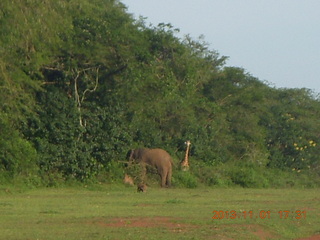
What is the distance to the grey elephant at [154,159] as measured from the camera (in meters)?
27.4

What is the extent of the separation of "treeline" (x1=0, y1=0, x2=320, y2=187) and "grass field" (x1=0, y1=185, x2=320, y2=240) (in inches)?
139

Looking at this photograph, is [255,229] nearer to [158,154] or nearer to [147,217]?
[147,217]

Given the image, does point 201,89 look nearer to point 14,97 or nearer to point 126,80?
point 126,80

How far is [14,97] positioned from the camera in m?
22.8

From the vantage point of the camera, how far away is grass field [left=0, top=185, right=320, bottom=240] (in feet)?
41.9

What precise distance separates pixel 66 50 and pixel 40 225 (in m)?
13.2

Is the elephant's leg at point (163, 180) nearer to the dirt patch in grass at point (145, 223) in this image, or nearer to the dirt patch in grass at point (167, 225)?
the dirt patch in grass at point (145, 223)

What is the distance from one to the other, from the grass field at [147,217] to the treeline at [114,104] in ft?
11.6

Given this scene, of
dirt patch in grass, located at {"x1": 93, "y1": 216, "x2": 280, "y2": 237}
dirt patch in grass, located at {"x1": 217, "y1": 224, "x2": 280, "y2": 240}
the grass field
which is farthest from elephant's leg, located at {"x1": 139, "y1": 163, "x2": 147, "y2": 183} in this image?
dirt patch in grass, located at {"x1": 217, "y1": 224, "x2": 280, "y2": 240}

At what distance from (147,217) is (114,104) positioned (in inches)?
527

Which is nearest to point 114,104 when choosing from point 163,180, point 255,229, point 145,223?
point 163,180

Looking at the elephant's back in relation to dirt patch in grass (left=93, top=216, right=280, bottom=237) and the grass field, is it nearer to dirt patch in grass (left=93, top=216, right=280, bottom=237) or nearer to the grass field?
the grass field

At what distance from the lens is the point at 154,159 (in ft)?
90.7

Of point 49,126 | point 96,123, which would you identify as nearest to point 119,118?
point 96,123
